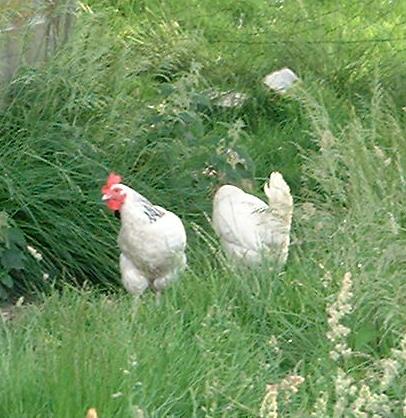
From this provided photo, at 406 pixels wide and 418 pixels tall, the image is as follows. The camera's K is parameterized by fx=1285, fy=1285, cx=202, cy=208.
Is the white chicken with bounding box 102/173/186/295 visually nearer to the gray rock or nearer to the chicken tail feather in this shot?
the chicken tail feather

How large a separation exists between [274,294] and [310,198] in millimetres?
1497

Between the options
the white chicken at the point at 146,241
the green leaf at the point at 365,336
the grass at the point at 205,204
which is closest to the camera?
the grass at the point at 205,204

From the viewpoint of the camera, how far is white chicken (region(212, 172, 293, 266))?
4.90 m

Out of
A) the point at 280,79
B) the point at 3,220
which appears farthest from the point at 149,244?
the point at 280,79

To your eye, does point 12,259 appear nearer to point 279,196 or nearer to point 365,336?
point 279,196

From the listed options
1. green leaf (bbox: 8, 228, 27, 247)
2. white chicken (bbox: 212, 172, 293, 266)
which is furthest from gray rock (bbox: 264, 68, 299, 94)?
green leaf (bbox: 8, 228, 27, 247)

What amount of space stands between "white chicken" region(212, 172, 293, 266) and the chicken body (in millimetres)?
219

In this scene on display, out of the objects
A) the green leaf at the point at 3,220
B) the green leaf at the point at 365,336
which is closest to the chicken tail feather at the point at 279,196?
the green leaf at the point at 365,336

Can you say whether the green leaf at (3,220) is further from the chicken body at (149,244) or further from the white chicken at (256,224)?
the white chicken at (256,224)

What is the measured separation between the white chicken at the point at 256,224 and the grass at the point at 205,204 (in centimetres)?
9

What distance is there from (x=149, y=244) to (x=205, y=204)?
1.17 m

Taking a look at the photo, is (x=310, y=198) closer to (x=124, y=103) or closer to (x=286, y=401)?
(x=124, y=103)

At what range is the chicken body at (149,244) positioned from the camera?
4.86 m

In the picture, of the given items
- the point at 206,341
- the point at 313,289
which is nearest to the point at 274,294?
the point at 313,289
